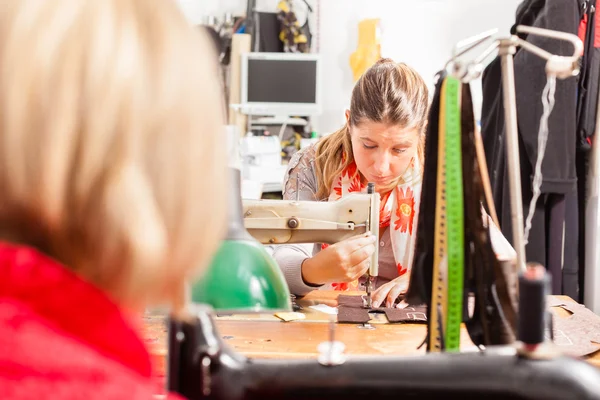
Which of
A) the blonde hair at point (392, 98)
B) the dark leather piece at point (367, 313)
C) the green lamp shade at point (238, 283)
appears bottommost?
the dark leather piece at point (367, 313)

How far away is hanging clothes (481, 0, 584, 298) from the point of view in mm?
2559

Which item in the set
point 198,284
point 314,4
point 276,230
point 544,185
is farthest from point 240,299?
point 314,4

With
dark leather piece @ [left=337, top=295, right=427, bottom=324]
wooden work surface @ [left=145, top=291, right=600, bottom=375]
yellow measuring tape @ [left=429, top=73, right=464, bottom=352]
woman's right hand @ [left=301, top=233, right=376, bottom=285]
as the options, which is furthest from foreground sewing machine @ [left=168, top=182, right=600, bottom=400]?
woman's right hand @ [left=301, top=233, right=376, bottom=285]

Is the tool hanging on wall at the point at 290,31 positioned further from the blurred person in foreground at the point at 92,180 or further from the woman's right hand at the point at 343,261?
the blurred person in foreground at the point at 92,180

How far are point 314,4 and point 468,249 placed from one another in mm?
3675

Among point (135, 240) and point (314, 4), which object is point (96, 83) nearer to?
point (135, 240)

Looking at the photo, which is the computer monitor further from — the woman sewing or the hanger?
the hanger

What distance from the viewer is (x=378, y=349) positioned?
4.21 ft

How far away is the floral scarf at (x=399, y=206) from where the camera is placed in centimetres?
187

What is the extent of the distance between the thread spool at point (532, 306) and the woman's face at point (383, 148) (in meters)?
1.19

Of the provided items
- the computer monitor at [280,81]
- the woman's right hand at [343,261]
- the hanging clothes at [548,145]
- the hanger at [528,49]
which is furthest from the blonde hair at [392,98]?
the computer monitor at [280,81]

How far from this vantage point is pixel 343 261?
159cm

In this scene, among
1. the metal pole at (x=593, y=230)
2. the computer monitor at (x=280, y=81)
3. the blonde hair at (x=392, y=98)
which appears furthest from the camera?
the computer monitor at (x=280, y=81)

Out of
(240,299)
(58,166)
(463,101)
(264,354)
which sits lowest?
(264,354)
